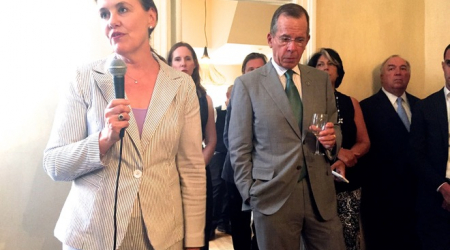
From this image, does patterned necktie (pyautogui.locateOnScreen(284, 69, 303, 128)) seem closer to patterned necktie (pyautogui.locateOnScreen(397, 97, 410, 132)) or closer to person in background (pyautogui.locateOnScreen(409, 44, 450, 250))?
person in background (pyautogui.locateOnScreen(409, 44, 450, 250))

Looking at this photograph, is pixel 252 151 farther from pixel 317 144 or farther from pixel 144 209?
pixel 144 209

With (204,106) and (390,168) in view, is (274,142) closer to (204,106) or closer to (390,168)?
(204,106)

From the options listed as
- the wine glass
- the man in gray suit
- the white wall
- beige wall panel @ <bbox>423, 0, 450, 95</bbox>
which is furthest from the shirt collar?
beige wall panel @ <bbox>423, 0, 450, 95</bbox>

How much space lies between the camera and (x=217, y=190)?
323 centimetres

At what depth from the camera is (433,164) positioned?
2420mm

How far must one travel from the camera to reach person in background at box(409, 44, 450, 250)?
7.80ft

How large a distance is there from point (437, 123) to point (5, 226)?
8.61 feet

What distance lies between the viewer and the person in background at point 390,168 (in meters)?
2.80

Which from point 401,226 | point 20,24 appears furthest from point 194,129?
point 401,226

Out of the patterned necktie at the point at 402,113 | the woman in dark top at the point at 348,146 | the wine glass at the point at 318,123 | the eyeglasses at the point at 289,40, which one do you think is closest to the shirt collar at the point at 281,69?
the eyeglasses at the point at 289,40

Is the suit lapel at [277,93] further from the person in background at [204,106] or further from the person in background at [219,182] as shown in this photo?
the person in background at [219,182]

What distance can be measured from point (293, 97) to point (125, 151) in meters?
0.99

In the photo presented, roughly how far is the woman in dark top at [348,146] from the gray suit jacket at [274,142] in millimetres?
707

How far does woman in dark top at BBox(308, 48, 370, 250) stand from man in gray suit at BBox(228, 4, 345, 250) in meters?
0.71
